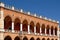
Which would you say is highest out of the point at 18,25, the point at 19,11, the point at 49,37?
the point at 19,11

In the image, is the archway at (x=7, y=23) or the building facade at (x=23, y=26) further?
the archway at (x=7, y=23)

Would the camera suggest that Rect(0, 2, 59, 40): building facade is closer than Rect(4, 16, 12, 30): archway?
Yes

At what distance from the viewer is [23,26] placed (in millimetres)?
58375

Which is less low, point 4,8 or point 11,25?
point 4,8

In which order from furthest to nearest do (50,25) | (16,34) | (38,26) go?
(50,25) → (38,26) → (16,34)

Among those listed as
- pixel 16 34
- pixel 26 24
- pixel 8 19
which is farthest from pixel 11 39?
pixel 26 24

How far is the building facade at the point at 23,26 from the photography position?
45816mm

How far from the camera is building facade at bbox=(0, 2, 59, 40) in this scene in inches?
1804

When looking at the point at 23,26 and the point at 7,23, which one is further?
the point at 23,26

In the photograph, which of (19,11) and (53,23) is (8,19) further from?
(53,23)

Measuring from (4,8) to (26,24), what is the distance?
12804 mm

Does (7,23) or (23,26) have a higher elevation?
(7,23)

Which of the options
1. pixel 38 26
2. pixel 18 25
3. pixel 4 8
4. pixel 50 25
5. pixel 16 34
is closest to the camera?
pixel 4 8

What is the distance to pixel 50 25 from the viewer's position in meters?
68.9
